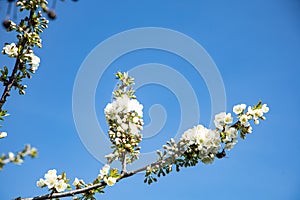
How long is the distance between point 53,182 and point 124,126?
102 centimetres

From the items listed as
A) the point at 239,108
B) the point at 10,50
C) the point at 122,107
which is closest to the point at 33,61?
the point at 10,50

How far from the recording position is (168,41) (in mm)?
6027

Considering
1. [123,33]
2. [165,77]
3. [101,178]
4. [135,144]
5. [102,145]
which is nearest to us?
→ [101,178]

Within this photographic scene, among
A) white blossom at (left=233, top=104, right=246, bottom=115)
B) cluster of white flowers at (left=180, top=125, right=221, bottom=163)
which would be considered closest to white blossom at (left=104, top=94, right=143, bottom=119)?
cluster of white flowers at (left=180, top=125, right=221, bottom=163)

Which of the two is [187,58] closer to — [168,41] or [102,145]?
[168,41]

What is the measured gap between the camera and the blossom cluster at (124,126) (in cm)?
375

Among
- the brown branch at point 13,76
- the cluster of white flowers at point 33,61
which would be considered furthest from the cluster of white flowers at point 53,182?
the cluster of white flowers at point 33,61

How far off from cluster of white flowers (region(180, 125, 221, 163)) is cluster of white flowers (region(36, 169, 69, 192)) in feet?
4.61

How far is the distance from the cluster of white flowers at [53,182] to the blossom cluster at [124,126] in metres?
0.64

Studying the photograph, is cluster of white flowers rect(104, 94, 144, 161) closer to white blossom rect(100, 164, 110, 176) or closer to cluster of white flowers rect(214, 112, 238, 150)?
white blossom rect(100, 164, 110, 176)

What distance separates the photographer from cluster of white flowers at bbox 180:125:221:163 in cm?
359

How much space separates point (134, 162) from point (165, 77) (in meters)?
1.86

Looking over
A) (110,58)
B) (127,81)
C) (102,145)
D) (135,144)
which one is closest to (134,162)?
(135,144)

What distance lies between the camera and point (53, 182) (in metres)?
3.28
